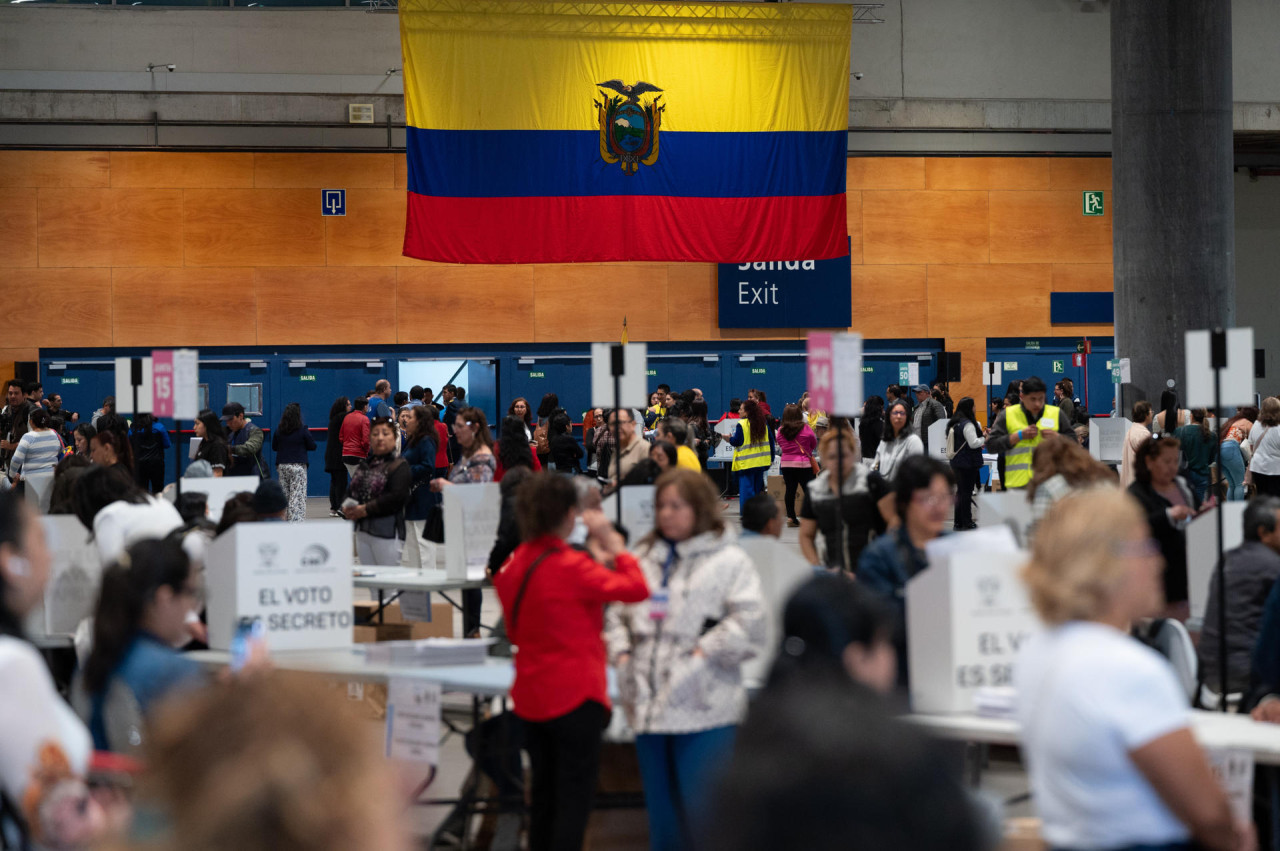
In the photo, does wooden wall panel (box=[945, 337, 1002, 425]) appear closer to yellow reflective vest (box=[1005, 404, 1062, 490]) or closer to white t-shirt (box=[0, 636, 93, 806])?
yellow reflective vest (box=[1005, 404, 1062, 490])

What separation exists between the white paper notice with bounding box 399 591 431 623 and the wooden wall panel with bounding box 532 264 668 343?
12.5m

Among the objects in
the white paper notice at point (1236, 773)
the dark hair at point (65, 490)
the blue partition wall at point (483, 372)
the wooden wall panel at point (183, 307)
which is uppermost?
the wooden wall panel at point (183, 307)

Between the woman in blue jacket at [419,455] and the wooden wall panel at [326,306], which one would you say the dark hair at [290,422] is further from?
the wooden wall panel at [326,306]

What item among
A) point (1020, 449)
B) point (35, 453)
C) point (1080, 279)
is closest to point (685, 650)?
point (1020, 449)

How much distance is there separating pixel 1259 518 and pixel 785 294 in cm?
1607

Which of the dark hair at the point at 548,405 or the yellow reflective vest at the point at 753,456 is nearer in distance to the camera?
the yellow reflective vest at the point at 753,456

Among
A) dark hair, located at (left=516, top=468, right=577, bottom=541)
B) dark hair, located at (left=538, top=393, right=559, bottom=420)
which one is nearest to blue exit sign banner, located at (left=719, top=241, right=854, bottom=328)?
dark hair, located at (left=538, top=393, right=559, bottom=420)

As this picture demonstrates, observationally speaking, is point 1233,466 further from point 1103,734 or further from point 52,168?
point 52,168

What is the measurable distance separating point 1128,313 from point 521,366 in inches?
350

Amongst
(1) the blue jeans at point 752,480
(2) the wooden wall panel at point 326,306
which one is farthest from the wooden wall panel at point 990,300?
(2) the wooden wall panel at point 326,306

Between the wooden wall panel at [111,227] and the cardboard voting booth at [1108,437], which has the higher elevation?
the wooden wall panel at [111,227]

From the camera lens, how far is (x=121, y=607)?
3.19 m

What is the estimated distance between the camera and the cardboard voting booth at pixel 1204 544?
6344 millimetres

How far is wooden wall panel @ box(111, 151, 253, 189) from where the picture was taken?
19.7 meters
